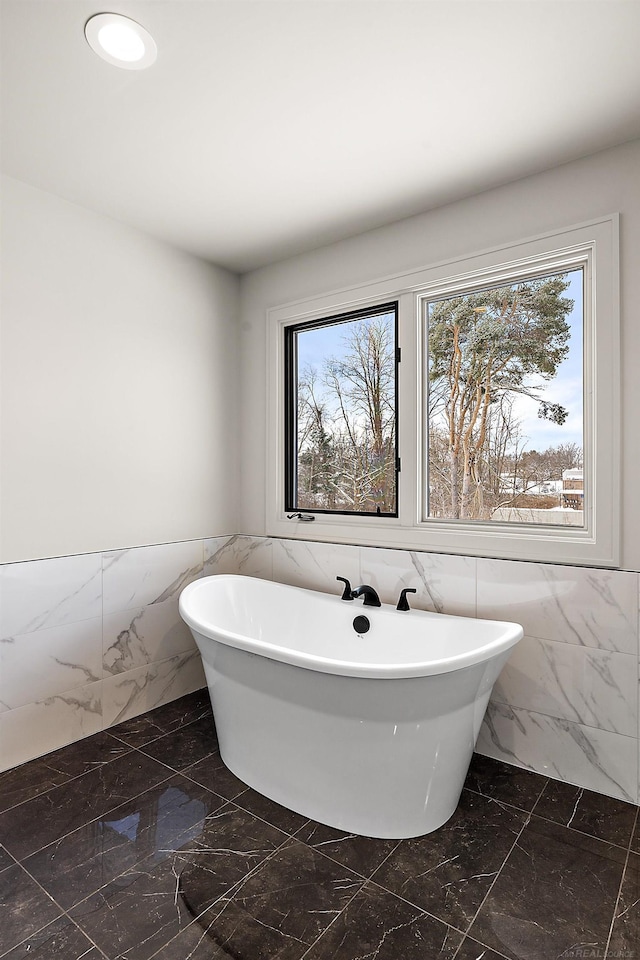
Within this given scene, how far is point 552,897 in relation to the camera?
156cm

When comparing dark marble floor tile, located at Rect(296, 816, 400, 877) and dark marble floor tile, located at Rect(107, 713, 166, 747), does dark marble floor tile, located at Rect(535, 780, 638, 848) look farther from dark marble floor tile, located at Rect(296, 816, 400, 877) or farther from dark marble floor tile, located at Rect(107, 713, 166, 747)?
dark marble floor tile, located at Rect(107, 713, 166, 747)

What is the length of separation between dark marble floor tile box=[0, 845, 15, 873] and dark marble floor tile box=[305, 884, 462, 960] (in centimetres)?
100

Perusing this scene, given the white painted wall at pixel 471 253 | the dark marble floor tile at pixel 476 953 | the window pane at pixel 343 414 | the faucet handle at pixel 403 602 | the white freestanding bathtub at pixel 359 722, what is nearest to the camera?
the dark marble floor tile at pixel 476 953

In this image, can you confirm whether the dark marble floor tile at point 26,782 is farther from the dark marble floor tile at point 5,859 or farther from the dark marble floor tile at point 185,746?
the dark marble floor tile at point 185,746

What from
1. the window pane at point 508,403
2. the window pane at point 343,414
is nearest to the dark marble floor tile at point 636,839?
the window pane at point 508,403

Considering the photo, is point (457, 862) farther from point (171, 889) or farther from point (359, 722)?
point (171, 889)

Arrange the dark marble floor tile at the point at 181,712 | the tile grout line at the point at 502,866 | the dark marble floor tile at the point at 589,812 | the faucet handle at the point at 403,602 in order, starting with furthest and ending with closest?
the dark marble floor tile at the point at 181,712
the faucet handle at the point at 403,602
the dark marble floor tile at the point at 589,812
the tile grout line at the point at 502,866

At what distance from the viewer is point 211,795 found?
206cm

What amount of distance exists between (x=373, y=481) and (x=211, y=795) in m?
1.63

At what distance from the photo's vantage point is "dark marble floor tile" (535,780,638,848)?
185cm

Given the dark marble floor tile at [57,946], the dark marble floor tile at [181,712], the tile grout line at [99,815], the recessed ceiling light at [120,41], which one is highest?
the recessed ceiling light at [120,41]

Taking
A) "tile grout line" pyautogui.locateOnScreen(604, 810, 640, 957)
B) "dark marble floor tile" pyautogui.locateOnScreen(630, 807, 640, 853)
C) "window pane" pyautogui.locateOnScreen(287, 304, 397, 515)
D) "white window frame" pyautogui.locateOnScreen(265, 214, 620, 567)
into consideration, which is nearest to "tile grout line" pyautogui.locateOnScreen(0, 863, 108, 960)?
"tile grout line" pyautogui.locateOnScreen(604, 810, 640, 957)

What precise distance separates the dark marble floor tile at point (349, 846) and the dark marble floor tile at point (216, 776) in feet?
1.18

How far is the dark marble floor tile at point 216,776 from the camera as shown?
6.85ft
